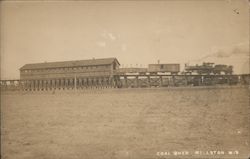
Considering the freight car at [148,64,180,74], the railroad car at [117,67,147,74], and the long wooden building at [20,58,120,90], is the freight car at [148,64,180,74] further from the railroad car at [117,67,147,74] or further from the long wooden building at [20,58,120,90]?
the long wooden building at [20,58,120,90]

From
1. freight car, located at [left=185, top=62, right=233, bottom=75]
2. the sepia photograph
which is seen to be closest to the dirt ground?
the sepia photograph

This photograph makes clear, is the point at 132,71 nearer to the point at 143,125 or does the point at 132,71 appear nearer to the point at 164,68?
the point at 164,68

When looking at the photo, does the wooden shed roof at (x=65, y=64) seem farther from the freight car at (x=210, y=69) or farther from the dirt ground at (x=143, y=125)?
the freight car at (x=210, y=69)

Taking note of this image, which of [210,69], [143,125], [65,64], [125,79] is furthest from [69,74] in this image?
[210,69]

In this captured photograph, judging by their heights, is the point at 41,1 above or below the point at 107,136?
above

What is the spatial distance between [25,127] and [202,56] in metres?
1.47

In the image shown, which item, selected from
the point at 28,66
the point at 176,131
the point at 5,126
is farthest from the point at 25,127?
the point at 176,131

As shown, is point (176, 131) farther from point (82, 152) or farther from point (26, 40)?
point (26, 40)

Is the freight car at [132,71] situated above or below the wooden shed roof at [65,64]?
below

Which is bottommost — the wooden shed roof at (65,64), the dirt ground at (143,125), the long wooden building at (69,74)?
the dirt ground at (143,125)

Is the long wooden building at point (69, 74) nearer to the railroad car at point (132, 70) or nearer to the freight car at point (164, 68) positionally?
the railroad car at point (132, 70)

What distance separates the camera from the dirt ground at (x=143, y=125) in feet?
8.47

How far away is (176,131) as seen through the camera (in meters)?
2.60

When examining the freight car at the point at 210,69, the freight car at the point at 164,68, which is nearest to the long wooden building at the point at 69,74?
the freight car at the point at 164,68
